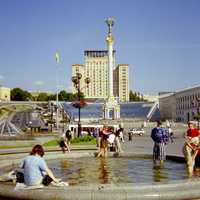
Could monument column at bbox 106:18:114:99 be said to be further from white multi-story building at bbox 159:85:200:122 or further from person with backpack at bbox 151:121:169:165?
person with backpack at bbox 151:121:169:165

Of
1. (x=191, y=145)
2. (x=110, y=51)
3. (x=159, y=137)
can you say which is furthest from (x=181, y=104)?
(x=191, y=145)

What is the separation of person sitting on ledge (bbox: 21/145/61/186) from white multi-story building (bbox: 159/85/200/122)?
117422mm

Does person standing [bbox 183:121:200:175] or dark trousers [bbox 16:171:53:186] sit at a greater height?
person standing [bbox 183:121:200:175]

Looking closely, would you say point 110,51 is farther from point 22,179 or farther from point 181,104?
point 22,179

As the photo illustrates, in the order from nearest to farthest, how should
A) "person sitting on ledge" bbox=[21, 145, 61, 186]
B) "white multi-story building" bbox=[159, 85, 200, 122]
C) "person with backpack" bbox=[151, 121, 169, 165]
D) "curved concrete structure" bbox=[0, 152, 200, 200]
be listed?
"curved concrete structure" bbox=[0, 152, 200, 200] → "person sitting on ledge" bbox=[21, 145, 61, 186] → "person with backpack" bbox=[151, 121, 169, 165] → "white multi-story building" bbox=[159, 85, 200, 122]

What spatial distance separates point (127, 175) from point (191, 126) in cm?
220

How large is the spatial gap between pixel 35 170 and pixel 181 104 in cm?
14642

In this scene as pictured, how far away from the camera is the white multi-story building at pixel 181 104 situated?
440 ft

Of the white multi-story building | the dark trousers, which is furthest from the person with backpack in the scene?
the white multi-story building

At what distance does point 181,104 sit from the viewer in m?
152

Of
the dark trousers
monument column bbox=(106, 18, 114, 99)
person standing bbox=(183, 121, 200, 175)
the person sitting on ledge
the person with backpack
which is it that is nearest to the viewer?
the person sitting on ledge

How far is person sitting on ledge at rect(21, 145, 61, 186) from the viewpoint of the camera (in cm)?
875

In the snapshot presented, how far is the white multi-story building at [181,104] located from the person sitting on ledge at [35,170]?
117422 millimetres

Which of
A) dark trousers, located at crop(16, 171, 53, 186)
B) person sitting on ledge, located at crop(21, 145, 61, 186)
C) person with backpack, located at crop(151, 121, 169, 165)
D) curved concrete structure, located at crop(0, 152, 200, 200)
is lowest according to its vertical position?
curved concrete structure, located at crop(0, 152, 200, 200)
